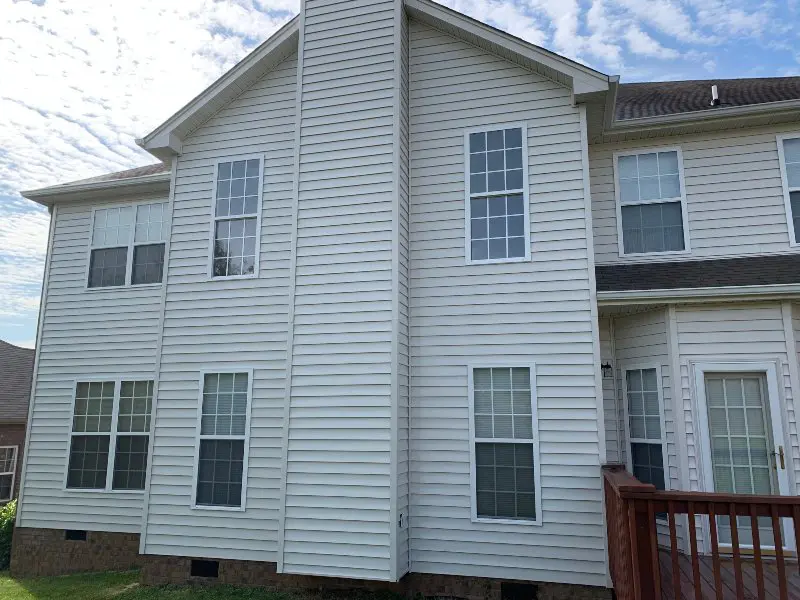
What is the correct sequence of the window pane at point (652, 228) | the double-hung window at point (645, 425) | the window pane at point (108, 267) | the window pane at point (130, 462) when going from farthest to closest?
the window pane at point (108, 267) < the window pane at point (130, 462) < the window pane at point (652, 228) < the double-hung window at point (645, 425)

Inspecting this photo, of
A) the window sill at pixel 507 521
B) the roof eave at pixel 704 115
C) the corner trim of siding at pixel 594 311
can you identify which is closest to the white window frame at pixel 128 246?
the window sill at pixel 507 521

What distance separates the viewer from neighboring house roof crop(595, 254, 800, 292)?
634 centimetres

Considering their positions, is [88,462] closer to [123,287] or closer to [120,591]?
[120,591]

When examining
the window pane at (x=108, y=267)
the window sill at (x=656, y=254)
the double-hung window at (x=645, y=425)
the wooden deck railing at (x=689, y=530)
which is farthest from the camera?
the window pane at (x=108, y=267)

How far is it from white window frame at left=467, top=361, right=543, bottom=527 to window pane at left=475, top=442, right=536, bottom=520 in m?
0.04

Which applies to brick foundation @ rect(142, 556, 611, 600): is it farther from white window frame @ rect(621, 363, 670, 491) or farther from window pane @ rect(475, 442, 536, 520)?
white window frame @ rect(621, 363, 670, 491)

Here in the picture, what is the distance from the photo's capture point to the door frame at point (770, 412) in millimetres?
5969

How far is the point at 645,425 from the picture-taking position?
679cm

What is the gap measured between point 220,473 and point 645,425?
539 cm

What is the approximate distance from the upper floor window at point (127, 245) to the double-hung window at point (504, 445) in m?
5.69

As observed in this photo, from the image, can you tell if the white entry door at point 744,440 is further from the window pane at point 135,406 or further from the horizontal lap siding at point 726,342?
the window pane at point 135,406

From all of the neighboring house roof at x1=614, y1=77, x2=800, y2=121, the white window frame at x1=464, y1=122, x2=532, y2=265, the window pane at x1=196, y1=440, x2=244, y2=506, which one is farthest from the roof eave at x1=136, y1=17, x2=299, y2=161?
the neighboring house roof at x1=614, y1=77, x2=800, y2=121

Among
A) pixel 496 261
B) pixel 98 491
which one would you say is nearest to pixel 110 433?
pixel 98 491

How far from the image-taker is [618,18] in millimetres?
9664
